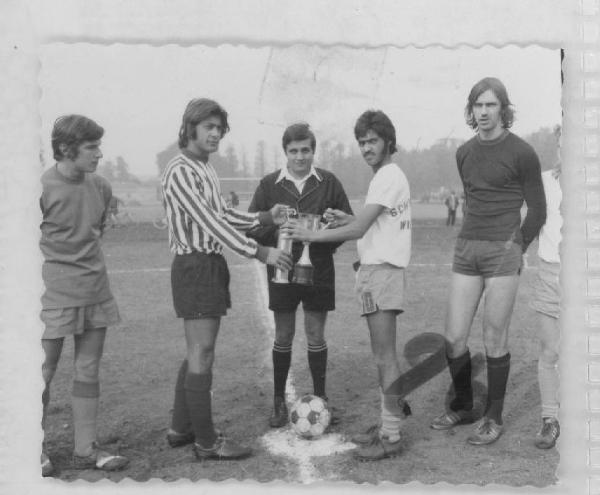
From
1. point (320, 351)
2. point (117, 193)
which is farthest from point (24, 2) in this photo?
point (320, 351)

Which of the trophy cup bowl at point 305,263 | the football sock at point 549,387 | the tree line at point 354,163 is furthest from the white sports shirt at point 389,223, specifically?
the football sock at point 549,387

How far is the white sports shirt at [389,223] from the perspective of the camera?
345 centimetres

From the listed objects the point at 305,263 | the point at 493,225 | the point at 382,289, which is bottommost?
the point at 382,289

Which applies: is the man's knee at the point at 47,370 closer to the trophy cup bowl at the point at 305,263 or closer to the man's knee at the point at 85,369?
the man's knee at the point at 85,369

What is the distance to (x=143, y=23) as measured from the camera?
3459 millimetres

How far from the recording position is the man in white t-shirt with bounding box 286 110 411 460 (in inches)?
136

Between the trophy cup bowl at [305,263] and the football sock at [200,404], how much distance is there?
2.23 feet

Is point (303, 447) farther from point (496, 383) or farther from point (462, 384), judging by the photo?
→ point (496, 383)

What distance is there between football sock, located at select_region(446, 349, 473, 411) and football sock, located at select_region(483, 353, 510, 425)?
20 centimetres

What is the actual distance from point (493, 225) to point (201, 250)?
1.51 metres

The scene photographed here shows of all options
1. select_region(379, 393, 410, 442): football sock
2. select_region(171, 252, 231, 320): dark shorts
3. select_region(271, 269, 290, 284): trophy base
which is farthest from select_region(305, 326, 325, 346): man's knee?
select_region(171, 252, 231, 320): dark shorts

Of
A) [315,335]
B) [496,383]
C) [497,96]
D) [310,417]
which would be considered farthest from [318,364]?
[497,96]

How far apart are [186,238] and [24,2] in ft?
4.75

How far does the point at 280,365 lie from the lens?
396 cm
